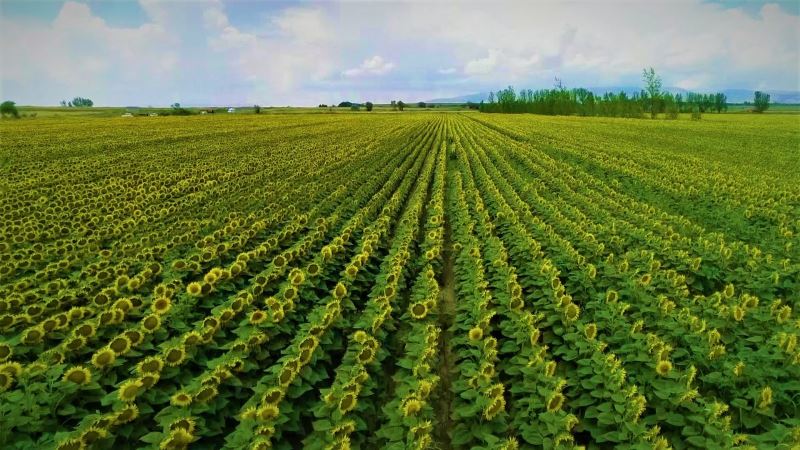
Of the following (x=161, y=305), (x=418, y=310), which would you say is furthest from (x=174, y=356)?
(x=418, y=310)

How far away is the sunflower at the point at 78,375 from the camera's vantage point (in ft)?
12.4

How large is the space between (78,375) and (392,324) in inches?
126

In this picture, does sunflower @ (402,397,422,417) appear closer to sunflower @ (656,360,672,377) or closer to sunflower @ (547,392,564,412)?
sunflower @ (547,392,564,412)

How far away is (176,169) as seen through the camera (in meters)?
16.7

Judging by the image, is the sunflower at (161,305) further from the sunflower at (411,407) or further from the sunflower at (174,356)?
the sunflower at (411,407)

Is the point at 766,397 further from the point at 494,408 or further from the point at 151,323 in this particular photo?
the point at 151,323

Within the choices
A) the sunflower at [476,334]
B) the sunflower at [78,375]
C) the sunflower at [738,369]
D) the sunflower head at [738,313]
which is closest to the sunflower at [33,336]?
the sunflower at [78,375]

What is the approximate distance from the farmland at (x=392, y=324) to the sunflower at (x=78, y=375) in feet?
0.05

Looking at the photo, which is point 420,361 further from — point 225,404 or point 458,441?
point 225,404

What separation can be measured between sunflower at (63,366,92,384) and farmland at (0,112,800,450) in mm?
15

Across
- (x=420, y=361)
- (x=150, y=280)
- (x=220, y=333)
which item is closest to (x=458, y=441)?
(x=420, y=361)

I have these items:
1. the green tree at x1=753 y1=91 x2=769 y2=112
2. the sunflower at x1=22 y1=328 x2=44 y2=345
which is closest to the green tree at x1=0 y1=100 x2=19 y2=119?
the sunflower at x1=22 y1=328 x2=44 y2=345

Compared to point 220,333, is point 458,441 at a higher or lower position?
lower

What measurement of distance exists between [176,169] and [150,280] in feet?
38.8
